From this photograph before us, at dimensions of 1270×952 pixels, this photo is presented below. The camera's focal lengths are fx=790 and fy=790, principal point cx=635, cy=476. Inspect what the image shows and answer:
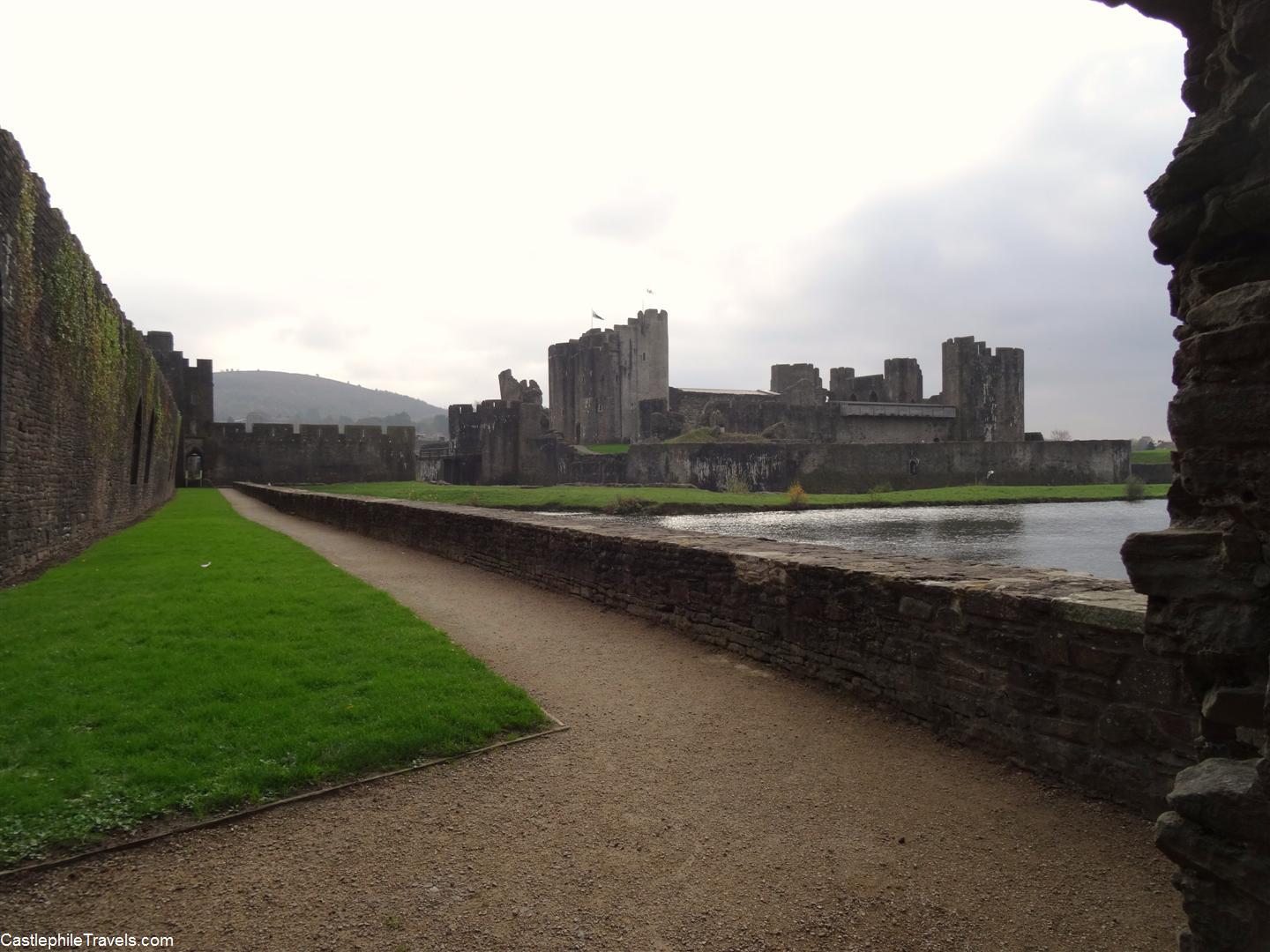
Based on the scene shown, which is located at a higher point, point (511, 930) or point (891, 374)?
point (891, 374)

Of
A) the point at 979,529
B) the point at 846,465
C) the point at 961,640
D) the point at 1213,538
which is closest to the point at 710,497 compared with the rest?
the point at 979,529

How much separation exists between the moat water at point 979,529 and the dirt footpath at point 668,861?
6.46 meters

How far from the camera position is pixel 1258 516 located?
1.94 metres

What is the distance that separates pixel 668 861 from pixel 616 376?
49.9m

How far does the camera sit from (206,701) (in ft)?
14.5

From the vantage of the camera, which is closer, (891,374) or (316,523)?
(316,523)

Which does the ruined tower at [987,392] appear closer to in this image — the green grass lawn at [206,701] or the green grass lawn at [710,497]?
the green grass lawn at [710,497]

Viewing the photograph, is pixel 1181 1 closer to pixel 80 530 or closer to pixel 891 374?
pixel 80 530

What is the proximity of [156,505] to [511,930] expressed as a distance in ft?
90.2

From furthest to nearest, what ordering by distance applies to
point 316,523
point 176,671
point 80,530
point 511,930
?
point 316,523, point 80,530, point 176,671, point 511,930

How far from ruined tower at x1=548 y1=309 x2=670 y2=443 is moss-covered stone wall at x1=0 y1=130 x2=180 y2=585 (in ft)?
117

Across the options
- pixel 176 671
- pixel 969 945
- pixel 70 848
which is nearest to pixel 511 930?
pixel 969 945

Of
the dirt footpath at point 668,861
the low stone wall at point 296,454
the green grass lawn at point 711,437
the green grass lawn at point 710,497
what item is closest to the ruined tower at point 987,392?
the green grass lawn at point 711,437

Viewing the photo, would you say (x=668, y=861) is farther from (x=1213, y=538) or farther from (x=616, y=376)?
(x=616, y=376)
